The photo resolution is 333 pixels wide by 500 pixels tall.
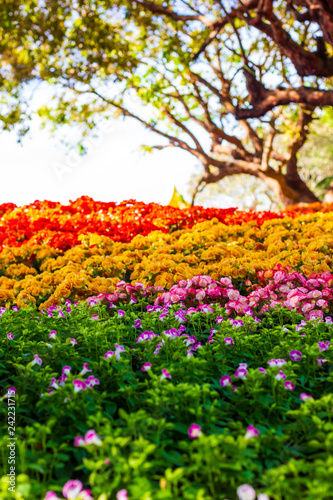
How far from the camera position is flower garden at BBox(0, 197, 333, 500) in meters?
1.69

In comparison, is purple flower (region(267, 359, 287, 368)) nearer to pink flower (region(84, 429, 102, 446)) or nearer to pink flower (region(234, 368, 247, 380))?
pink flower (region(234, 368, 247, 380))

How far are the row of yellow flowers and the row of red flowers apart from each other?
0.92 m

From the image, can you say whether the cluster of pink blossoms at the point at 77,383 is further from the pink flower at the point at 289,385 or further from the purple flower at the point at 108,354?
the pink flower at the point at 289,385

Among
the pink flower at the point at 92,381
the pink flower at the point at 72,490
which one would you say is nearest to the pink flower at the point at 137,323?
the pink flower at the point at 92,381

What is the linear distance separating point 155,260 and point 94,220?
344 centimetres

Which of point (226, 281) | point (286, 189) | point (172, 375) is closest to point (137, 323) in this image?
point (172, 375)

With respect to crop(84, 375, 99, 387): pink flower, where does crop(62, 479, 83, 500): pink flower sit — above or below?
below

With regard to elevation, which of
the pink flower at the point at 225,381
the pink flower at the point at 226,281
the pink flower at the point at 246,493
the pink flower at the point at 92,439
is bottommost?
the pink flower at the point at 246,493

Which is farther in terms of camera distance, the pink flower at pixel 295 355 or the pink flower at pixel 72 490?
the pink flower at pixel 295 355

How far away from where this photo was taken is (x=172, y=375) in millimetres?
2408

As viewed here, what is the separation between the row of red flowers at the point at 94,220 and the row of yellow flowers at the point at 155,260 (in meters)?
0.92

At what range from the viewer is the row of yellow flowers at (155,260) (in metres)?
4.59

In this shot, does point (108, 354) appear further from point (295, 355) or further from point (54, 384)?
point (295, 355)

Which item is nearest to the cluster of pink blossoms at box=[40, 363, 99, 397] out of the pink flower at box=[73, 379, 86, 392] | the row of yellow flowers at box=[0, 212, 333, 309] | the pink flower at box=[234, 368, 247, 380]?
the pink flower at box=[73, 379, 86, 392]
